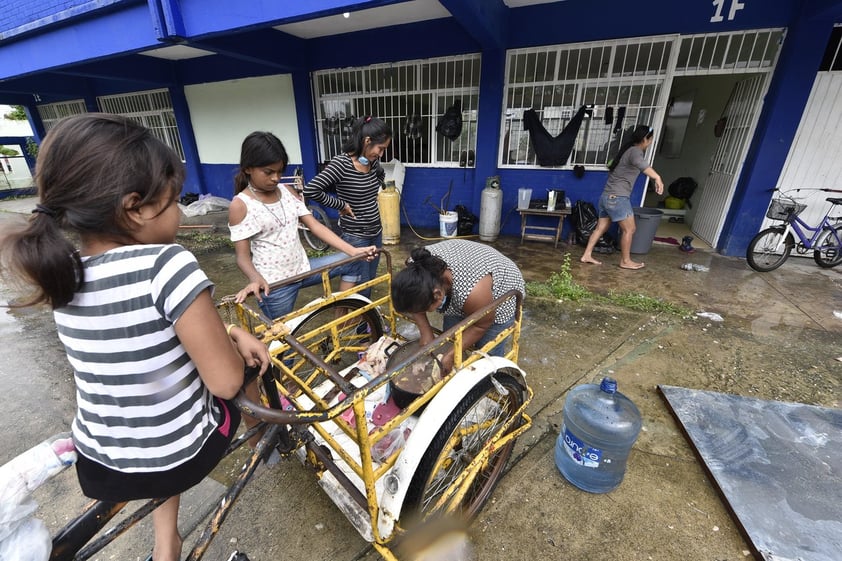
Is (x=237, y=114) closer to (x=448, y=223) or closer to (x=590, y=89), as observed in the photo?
(x=448, y=223)

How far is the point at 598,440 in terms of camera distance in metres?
1.81

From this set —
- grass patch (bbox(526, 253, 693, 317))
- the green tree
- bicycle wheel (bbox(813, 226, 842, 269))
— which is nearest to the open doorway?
bicycle wheel (bbox(813, 226, 842, 269))

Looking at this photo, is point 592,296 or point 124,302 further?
point 592,296

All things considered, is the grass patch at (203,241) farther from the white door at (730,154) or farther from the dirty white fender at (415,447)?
the white door at (730,154)

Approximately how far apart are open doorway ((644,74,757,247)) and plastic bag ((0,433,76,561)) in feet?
23.5

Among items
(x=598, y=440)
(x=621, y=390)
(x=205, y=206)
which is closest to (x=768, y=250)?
(x=621, y=390)

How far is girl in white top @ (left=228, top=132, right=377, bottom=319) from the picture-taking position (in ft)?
6.15

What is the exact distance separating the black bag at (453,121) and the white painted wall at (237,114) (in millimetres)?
3212

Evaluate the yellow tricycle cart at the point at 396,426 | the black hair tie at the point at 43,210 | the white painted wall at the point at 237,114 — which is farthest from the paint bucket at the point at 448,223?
the black hair tie at the point at 43,210

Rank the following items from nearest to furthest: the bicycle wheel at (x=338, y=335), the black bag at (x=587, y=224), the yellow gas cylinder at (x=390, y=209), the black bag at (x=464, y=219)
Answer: the bicycle wheel at (x=338, y=335), the black bag at (x=587, y=224), the yellow gas cylinder at (x=390, y=209), the black bag at (x=464, y=219)

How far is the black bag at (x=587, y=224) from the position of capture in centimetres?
534

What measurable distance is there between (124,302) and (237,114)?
8765 mm

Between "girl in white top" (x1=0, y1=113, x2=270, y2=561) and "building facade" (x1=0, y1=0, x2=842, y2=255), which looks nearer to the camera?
"girl in white top" (x1=0, y1=113, x2=270, y2=561)

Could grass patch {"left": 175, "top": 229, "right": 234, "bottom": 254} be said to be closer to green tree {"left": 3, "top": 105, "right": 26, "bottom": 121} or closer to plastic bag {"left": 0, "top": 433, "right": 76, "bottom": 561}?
plastic bag {"left": 0, "top": 433, "right": 76, "bottom": 561}
